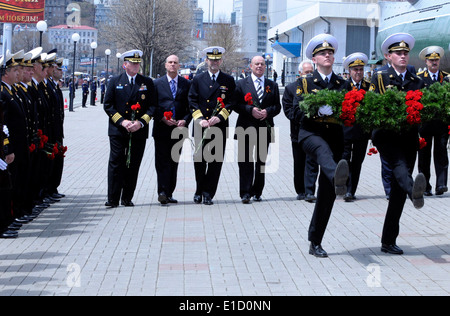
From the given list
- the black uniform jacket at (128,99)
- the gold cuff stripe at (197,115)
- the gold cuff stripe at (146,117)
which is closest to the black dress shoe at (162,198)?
the black uniform jacket at (128,99)

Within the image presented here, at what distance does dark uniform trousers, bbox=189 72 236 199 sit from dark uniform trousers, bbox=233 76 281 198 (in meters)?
0.21

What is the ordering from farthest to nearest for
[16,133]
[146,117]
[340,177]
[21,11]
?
[21,11], [146,117], [16,133], [340,177]

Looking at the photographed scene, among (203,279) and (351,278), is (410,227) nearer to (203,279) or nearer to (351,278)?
(351,278)

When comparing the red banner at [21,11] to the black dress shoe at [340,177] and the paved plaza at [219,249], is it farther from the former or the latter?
the black dress shoe at [340,177]

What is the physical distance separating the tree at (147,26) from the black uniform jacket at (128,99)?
51.8m

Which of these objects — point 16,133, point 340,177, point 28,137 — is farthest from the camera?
point 28,137

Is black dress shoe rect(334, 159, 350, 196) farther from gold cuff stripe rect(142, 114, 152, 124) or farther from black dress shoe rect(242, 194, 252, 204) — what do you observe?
gold cuff stripe rect(142, 114, 152, 124)

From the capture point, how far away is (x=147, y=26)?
64.9 meters

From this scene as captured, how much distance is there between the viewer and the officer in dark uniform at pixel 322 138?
7977mm

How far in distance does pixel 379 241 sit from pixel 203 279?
2651 mm

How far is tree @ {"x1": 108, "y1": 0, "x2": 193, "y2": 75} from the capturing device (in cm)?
6500

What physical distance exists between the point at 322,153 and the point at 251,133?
399 centimetres

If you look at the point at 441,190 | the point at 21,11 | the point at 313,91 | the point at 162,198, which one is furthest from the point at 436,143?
the point at 21,11

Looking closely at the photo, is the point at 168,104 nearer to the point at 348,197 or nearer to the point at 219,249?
the point at 348,197
